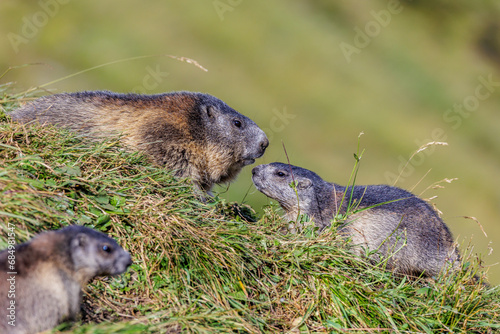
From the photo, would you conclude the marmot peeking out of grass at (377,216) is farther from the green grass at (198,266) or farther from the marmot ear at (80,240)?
the marmot ear at (80,240)

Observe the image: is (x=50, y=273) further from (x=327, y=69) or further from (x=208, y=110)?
(x=327, y=69)

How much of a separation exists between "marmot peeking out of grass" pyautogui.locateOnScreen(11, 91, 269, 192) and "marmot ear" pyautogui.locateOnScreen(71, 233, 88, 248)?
2997 mm

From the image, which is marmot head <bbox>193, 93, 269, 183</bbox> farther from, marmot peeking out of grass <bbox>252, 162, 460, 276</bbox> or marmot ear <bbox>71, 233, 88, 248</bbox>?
marmot ear <bbox>71, 233, 88, 248</bbox>

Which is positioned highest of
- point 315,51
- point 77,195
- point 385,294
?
point 385,294

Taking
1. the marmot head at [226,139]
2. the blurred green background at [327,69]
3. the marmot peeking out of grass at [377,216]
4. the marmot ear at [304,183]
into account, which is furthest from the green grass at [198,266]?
the blurred green background at [327,69]

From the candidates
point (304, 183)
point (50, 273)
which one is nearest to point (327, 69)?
point (304, 183)

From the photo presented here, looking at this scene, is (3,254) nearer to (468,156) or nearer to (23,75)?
(23,75)

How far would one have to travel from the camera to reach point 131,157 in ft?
25.6

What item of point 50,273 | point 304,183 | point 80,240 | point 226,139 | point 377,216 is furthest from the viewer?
point 304,183

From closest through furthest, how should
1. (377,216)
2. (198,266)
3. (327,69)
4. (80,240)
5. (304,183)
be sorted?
1. (80,240)
2. (198,266)
3. (377,216)
4. (304,183)
5. (327,69)

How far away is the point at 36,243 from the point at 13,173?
1400mm

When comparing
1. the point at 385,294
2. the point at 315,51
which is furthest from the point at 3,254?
the point at 315,51

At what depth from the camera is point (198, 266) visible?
6.34 m

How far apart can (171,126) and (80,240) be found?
151 inches
